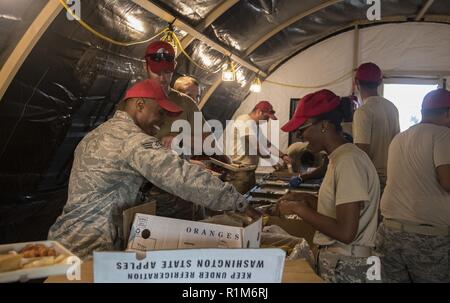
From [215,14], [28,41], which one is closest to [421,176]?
[28,41]

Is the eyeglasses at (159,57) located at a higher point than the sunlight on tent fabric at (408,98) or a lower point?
lower

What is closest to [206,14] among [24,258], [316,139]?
[316,139]

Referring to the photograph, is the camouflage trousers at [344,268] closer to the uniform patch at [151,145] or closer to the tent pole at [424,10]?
the uniform patch at [151,145]

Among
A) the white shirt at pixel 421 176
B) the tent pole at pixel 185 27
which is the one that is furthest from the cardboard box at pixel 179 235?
the tent pole at pixel 185 27

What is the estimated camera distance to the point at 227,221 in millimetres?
1795

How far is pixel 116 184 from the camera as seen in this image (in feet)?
6.04

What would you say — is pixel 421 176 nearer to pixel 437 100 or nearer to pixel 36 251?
pixel 437 100

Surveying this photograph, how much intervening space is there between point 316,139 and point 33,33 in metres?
1.83

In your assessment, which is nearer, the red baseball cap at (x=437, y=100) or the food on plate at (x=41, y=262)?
the food on plate at (x=41, y=262)

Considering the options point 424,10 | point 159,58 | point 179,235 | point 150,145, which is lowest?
point 179,235

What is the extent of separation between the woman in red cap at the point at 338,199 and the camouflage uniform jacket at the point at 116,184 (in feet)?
1.20

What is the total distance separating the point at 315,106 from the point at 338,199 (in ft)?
1.32

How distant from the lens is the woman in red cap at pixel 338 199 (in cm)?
167

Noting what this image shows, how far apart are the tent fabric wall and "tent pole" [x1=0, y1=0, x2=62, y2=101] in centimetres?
577
